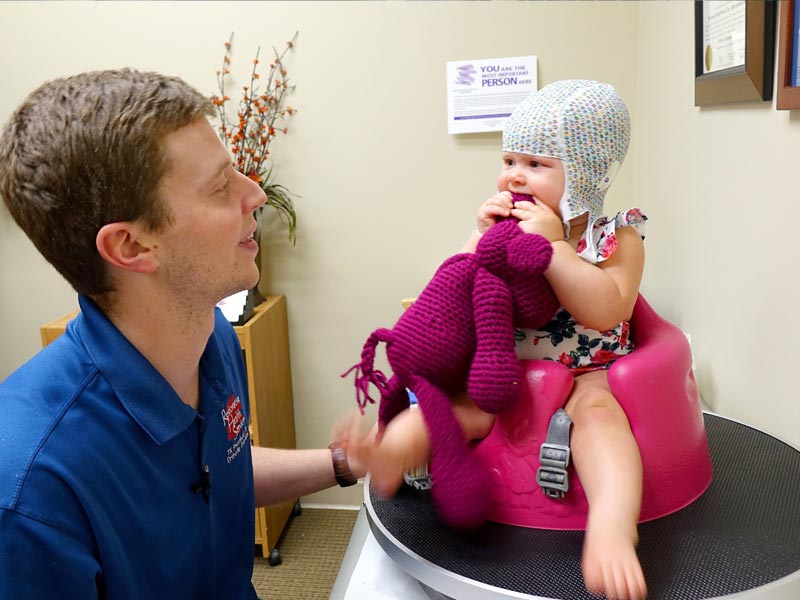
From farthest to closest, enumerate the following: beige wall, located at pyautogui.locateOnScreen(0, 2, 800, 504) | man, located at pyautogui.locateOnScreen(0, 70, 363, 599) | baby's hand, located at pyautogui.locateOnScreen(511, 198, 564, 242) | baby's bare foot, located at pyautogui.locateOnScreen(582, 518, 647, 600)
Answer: beige wall, located at pyautogui.locateOnScreen(0, 2, 800, 504) → baby's hand, located at pyautogui.locateOnScreen(511, 198, 564, 242) → man, located at pyautogui.locateOnScreen(0, 70, 363, 599) → baby's bare foot, located at pyautogui.locateOnScreen(582, 518, 647, 600)

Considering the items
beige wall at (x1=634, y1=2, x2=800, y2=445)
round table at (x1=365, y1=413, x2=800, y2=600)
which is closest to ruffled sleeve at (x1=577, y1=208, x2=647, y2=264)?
beige wall at (x1=634, y1=2, x2=800, y2=445)

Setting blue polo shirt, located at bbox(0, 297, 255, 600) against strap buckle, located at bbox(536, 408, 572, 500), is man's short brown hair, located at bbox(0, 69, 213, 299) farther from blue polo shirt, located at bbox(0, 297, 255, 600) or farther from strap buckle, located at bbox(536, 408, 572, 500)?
strap buckle, located at bbox(536, 408, 572, 500)

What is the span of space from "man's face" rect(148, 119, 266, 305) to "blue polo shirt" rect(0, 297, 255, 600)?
125mm

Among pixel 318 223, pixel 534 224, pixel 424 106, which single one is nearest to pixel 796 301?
pixel 534 224

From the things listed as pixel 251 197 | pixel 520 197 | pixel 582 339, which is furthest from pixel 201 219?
pixel 582 339

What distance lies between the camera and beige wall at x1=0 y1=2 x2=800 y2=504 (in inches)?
75.9

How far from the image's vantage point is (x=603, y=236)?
960mm

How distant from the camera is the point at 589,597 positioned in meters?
0.72

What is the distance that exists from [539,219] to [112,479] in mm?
651

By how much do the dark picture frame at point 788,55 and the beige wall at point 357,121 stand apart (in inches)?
25.8

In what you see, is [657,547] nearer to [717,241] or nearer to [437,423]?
[437,423]

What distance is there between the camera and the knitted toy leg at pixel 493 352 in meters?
0.83

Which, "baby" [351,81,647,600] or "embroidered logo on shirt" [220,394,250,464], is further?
"embroidered logo on shirt" [220,394,250,464]

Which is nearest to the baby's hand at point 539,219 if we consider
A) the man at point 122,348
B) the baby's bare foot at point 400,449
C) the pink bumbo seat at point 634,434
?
the pink bumbo seat at point 634,434
